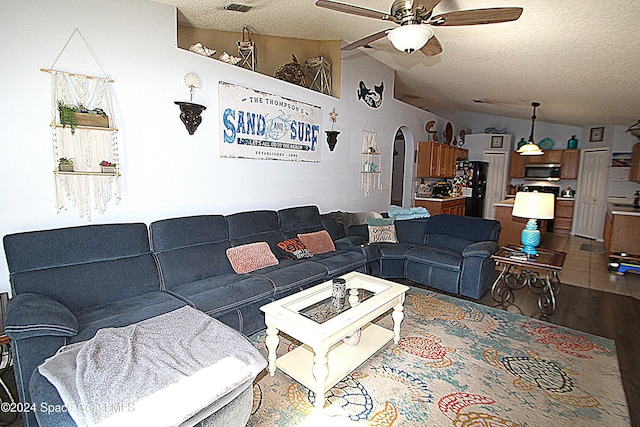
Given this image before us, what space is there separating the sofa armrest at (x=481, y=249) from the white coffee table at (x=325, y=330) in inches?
57.3

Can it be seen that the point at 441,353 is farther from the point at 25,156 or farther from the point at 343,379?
the point at 25,156

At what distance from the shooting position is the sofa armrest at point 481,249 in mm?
3654

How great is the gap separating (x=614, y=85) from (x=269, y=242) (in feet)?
15.1

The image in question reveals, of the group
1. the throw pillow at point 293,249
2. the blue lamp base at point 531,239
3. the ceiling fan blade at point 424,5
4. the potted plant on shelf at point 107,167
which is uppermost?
the ceiling fan blade at point 424,5

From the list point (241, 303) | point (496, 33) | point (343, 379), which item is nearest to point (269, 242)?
point (241, 303)

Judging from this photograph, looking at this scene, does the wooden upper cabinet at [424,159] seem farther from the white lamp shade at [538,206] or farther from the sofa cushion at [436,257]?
the white lamp shade at [538,206]

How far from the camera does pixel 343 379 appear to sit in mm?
2229

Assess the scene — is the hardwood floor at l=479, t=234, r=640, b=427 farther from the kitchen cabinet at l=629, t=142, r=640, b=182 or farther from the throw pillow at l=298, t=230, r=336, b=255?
the kitchen cabinet at l=629, t=142, r=640, b=182

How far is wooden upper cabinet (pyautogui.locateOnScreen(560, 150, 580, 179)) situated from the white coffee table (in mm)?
8000

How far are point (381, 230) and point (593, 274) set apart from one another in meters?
3.33

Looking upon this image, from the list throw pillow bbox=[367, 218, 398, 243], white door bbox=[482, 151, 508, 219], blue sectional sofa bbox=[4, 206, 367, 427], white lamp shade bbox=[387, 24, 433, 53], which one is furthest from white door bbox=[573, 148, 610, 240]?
white lamp shade bbox=[387, 24, 433, 53]

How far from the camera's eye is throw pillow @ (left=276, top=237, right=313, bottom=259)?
11.7ft

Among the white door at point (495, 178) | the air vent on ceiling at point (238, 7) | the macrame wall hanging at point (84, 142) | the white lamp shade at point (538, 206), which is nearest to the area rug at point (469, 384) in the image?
the white lamp shade at point (538, 206)

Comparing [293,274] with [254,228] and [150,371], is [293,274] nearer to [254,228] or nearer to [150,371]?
[254,228]
